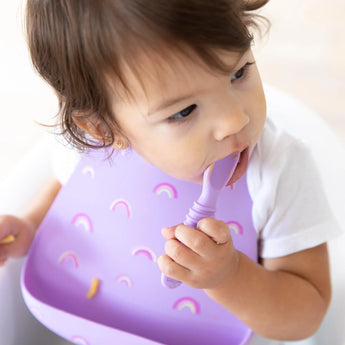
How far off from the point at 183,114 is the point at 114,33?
0.34 ft

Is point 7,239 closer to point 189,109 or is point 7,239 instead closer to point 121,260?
point 121,260

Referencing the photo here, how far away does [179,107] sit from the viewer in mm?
511

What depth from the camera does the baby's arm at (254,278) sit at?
1.77 ft

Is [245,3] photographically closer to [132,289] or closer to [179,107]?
[179,107]

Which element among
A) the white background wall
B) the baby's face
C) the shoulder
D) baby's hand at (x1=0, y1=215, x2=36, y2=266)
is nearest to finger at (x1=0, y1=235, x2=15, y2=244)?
baby's hand at (x1=0, y1=215, x2=36, y2=266)

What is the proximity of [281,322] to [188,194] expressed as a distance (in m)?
0.20

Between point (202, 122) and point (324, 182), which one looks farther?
point (324, 182)

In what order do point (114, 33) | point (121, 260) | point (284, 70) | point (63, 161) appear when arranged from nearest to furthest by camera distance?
point (114, 33)
point (121, 260)
point (63, 161)
point (284, 70)

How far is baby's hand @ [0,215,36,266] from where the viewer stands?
0.75 meters

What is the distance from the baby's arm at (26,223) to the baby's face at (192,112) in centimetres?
28

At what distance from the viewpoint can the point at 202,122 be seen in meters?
0.53

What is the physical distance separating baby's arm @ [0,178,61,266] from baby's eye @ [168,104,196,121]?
1.15ft

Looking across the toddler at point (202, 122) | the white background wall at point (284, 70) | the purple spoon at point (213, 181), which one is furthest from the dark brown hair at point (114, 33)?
the white background wall at point (284, 70)

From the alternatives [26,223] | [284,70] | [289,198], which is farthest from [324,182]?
A: [284,70]
